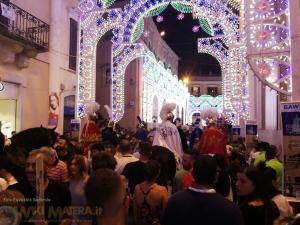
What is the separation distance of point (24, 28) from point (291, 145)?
10.9 m

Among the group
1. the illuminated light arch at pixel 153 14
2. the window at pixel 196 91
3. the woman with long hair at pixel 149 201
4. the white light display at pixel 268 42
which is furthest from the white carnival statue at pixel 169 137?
the window at pixel 196 91

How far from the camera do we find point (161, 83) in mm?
35531

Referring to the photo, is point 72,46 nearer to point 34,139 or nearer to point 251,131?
point 251,131

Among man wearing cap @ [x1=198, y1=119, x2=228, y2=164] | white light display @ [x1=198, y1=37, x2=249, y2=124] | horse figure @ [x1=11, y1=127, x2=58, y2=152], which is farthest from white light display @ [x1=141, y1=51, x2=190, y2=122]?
horse figure @ [x1=11, y1=127, x2=58, y2=152]

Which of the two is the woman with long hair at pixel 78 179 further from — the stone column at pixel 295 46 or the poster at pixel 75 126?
the poster at pixel 75 126

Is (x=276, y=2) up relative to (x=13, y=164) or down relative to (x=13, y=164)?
up

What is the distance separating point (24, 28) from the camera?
45.9 ft

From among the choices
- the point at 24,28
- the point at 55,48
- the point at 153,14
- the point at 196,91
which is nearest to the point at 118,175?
the point at 24,28

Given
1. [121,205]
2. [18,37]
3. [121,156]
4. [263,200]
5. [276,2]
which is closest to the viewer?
[121,205]

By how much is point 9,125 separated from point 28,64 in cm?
227

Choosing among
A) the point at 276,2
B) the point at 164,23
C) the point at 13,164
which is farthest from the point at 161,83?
the point at 13,164

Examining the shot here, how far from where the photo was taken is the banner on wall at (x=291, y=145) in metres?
5.79

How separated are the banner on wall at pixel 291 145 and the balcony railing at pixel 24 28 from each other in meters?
8.90

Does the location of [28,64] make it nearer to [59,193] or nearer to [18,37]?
[18,37]
